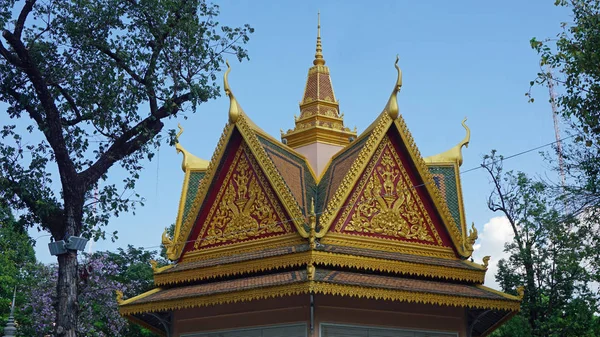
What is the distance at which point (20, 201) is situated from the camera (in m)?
13.6

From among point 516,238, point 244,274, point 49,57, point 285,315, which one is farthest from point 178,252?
point 516,238

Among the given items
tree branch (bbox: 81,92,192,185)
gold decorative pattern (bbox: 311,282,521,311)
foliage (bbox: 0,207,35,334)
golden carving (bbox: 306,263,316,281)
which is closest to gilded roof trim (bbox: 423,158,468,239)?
gold decorative pattern (bbox: 311,282,521,311)

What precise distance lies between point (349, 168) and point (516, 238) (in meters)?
5.99

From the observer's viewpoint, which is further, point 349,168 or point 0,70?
point 349,168

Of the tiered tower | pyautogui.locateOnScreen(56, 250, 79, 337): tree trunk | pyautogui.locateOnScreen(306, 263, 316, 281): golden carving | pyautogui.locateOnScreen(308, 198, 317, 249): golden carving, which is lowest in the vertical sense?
pyautogui.locateOnScreen(56, 250, 79, 337): tree trunk

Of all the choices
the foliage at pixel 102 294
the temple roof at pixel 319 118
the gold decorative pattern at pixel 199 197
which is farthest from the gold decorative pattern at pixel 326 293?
the foliage at pixel 102 294

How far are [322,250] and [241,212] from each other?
2479mm

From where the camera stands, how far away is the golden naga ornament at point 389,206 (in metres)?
15.5

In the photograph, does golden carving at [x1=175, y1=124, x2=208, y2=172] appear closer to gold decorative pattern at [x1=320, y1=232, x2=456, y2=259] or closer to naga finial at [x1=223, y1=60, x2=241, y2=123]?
naga finial at [x1=223, y1=60, x2=241, y2=123]

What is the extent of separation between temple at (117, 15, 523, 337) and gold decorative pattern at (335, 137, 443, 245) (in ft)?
0.07

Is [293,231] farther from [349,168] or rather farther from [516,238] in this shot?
[516,238]

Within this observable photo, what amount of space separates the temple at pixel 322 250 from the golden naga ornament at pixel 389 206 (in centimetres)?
2

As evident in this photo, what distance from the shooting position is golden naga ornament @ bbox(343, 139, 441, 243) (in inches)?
612

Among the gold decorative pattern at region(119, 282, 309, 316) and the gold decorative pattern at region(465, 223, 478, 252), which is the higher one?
the gold decorative pattern at region(465, 223, 478, 252)
